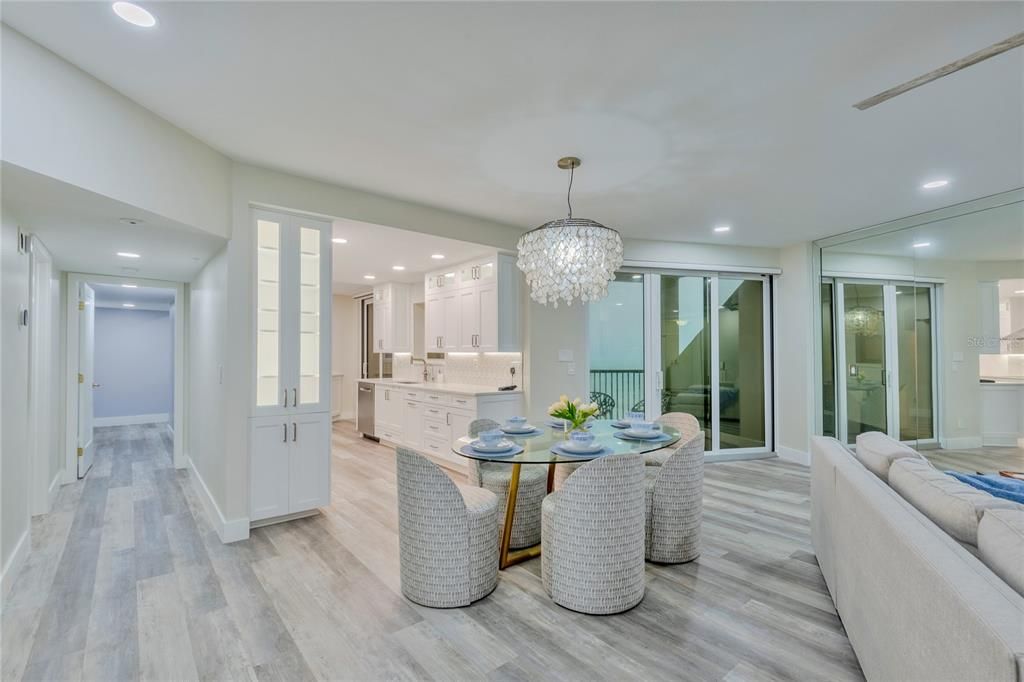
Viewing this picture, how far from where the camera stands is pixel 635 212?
14.9ft

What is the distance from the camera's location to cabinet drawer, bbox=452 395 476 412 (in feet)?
16.8

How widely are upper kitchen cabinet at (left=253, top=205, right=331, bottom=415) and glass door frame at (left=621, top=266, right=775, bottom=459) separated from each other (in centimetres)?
360

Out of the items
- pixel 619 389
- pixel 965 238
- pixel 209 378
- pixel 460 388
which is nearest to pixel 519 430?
pixel 460 388

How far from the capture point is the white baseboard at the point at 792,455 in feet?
18.7

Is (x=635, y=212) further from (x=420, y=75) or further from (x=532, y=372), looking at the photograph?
(x=420, y=75)

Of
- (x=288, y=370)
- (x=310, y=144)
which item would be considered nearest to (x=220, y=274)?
(x=288, y=370)

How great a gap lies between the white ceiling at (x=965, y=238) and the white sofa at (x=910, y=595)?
133 inches

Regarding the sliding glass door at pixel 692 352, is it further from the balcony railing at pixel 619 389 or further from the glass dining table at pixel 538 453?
the glass dining table at pixel 538 453

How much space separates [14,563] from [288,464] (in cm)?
154

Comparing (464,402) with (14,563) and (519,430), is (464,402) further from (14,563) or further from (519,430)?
(14,563)

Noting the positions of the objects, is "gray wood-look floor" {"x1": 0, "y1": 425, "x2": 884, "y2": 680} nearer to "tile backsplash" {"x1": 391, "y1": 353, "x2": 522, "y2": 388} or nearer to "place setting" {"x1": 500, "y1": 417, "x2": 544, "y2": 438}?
"place setting" {"x1": 500, "y1": 417, "x2": 544, "y2": 438}

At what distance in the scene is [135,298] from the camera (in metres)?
7.50

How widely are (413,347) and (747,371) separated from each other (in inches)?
187

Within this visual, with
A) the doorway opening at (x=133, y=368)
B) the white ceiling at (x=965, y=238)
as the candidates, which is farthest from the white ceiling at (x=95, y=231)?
the white ceiling at (x=965, y=238)
